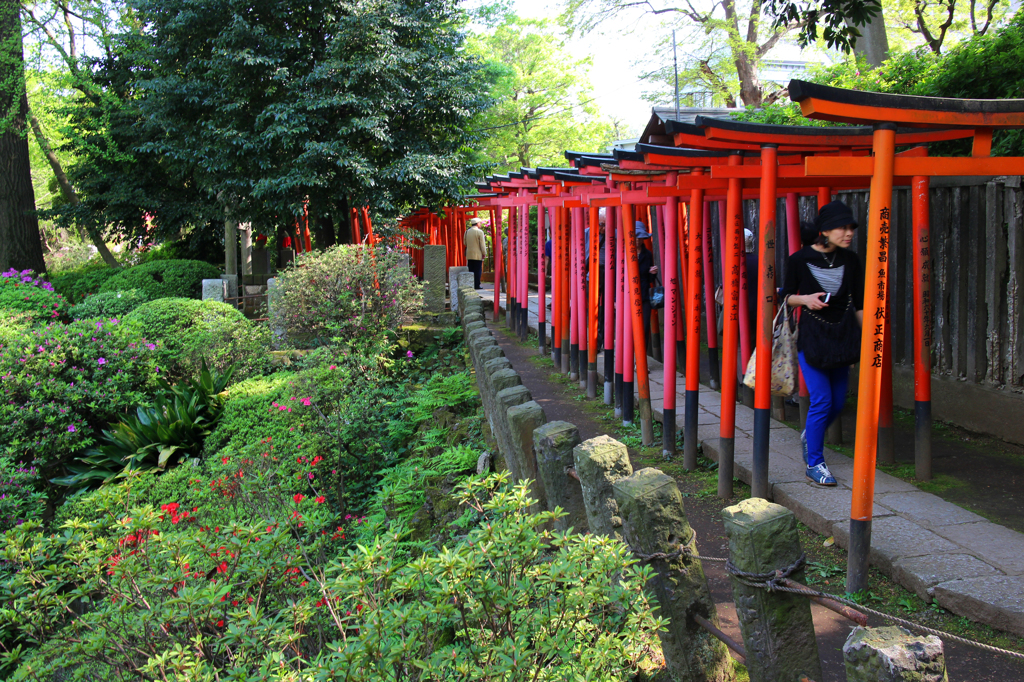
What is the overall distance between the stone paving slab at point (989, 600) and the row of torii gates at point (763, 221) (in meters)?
0.35

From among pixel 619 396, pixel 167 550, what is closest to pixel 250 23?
pixel 619 396

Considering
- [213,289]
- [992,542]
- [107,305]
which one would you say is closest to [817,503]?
[992,542]

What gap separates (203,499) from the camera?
6.60 meters

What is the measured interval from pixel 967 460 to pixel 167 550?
4738 millimetres

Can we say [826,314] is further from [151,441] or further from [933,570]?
[151,441]

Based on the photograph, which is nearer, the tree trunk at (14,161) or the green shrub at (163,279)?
the green shrub at (163,279)

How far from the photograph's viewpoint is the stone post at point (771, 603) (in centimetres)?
199

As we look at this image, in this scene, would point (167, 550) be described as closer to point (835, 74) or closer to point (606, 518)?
point (606, 518)

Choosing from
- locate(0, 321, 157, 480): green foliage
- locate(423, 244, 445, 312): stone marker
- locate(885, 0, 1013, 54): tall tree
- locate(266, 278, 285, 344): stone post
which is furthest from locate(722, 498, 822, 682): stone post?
locate(423, 244, 445, 312): stone marker

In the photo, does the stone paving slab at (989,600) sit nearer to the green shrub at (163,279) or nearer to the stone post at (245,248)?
the green shrub at (163,279)

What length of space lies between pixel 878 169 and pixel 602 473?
187 centimetres

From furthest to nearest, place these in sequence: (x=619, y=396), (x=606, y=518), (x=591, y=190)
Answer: (x=591, y=190)
(x=619, y=396)
(x=606, y=518)

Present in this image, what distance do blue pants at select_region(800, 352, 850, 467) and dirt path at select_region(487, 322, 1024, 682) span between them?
1.65ft

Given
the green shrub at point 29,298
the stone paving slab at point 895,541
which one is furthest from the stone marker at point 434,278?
the stone paving slab at point 895,541
